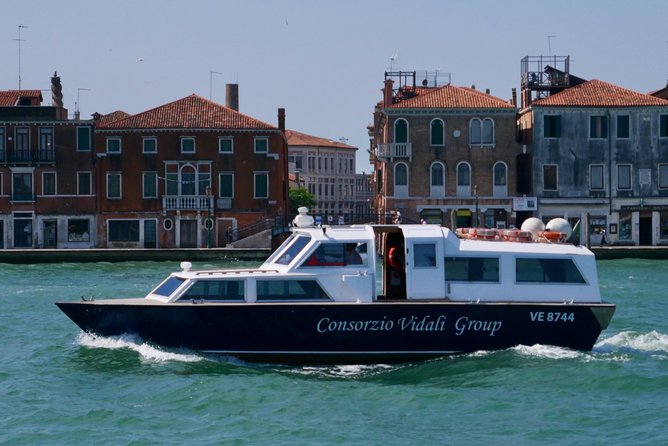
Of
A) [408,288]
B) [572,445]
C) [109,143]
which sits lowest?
[572,445]

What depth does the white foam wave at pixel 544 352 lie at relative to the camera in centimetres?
1980

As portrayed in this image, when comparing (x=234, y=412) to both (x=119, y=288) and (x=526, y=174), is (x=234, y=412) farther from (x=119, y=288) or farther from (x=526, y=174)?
(x=526, y=174)

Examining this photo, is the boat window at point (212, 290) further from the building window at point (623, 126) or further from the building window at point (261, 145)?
the building window at point (623, 126)

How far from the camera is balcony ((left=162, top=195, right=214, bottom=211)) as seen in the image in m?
57.6

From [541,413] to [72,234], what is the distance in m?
43.4

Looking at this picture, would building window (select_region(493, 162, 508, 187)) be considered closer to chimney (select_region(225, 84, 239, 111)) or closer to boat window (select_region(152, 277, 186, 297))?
chimney (select_region(225, 84, 239, 111))

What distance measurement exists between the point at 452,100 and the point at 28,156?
1889cm

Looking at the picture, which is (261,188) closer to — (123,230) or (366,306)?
(123,230)

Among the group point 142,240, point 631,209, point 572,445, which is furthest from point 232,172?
point 572,445

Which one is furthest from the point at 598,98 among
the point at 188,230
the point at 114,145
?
the point at 114,145

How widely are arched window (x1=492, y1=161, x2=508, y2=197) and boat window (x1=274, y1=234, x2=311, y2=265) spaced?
36.9 m

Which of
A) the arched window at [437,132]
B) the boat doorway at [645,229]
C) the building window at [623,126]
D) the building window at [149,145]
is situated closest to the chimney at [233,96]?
the building window at [149,145]

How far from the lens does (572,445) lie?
15797 millimetres

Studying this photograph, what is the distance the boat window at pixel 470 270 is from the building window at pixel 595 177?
123ft
